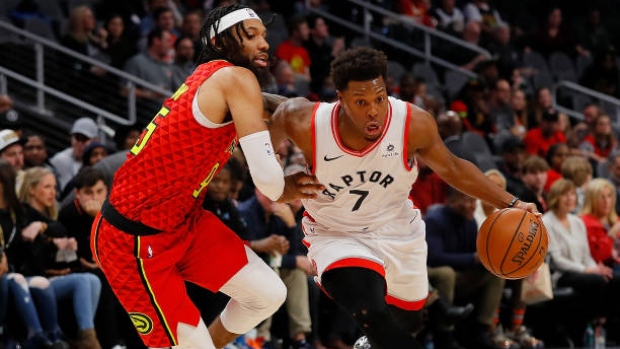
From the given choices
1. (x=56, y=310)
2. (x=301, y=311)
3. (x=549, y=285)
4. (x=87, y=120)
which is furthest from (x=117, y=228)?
(x=549, y=285)

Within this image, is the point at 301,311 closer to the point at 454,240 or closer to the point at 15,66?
the point at 454,240

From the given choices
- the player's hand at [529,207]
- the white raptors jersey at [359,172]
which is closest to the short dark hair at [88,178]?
the white raptors jersey at [359,172]

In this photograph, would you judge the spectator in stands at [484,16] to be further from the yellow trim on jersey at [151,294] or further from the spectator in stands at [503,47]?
the yellow trim on jersey at [151,294]

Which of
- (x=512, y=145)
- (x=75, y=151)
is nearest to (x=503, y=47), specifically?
(x=512, y=145)

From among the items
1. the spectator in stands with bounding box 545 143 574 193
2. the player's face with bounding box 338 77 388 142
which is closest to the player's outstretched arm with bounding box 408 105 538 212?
the player's face with bounding box 338 77 388 142

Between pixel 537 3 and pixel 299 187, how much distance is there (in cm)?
1199

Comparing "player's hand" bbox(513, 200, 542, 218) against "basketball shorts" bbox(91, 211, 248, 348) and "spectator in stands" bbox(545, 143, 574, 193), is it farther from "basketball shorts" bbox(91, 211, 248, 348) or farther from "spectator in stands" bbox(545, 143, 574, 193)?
"spectator in stands" bbox(545, 143, 574, 193)

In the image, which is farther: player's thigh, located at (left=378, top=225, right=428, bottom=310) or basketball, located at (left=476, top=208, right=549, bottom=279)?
player's thigh, located at (left=378, top=225, right=428, bottom=310)

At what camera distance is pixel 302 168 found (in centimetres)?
830

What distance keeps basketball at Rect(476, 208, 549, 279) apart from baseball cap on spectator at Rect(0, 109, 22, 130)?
4441 millimetres

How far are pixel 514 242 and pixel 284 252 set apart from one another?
111 inches

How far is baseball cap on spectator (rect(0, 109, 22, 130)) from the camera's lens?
877 centimetres

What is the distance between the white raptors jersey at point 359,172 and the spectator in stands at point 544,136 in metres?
6.81

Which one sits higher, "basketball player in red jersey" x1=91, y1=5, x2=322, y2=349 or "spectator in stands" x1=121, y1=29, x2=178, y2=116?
"basketball player in red jersey" x1=91, y1=5, x2=322, y2=349
